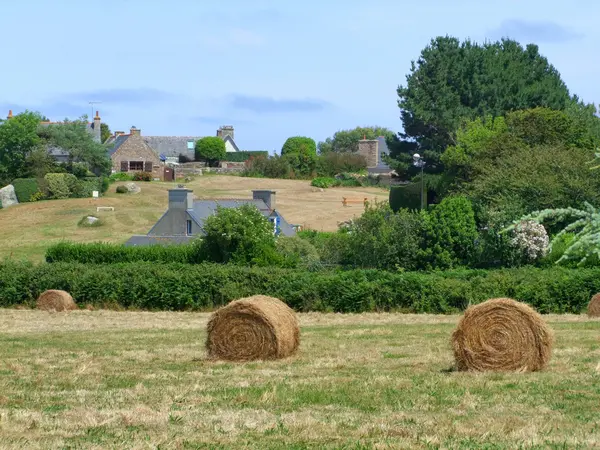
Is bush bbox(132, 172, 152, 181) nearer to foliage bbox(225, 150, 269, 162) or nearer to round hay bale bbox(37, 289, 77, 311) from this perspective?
foliage bbox(225, 150, 269, 162)

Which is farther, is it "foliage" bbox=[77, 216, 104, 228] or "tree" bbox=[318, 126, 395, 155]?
"tree" bbox=[318, 126, 395, 155]

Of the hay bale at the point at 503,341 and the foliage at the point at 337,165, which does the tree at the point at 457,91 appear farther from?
the hay bale at the point at 503,341

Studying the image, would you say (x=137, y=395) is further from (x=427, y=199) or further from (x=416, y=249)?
(x=427, y=199)

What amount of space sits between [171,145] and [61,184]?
4656 centimetres

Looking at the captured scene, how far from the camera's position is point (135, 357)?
18.8 meters

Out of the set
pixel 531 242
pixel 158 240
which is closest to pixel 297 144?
pixel 158 240

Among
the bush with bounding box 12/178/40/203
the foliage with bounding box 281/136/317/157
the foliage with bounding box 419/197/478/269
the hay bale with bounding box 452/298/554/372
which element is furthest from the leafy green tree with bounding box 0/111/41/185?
the hay bale with bounding box 452/298/554/372

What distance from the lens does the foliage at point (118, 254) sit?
156 feet

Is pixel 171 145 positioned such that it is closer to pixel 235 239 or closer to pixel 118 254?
pixel 118 254

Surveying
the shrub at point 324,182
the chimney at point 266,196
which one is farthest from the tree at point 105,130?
the chimney at point 266,196

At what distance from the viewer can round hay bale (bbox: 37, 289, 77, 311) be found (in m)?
34.5

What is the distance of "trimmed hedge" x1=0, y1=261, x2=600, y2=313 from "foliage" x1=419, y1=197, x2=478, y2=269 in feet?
37.3

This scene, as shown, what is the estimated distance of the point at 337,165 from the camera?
4688 inches

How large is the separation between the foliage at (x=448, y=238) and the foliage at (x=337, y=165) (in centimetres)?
6913
